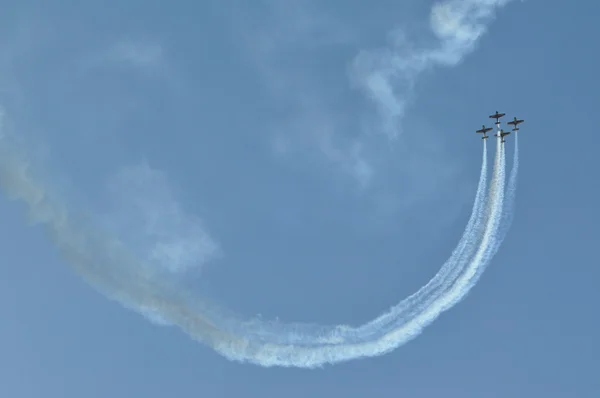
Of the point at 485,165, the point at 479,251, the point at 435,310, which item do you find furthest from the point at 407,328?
the point at 485,165

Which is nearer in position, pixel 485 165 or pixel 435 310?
pixel 435 310

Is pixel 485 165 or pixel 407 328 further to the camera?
pixel 485 165

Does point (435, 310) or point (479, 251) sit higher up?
point (479, 251)

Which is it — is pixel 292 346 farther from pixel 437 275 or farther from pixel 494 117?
pixel 494 117

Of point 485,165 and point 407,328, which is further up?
point 485,165

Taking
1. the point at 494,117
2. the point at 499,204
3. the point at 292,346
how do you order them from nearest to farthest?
the point at 292,346 → the point at 499,204 → the point at 494,117

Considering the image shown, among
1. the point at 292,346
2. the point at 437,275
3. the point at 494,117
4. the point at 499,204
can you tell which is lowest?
the point at 292,346

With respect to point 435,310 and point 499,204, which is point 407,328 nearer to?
point 435,310

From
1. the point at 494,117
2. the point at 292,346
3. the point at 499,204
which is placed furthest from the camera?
the point at 494,117

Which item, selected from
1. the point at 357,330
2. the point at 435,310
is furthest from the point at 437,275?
the point at 357,330
